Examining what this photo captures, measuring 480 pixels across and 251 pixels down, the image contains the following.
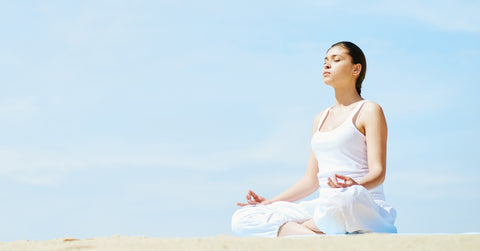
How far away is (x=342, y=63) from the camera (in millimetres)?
4801

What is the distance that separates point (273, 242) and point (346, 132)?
1.49 metres

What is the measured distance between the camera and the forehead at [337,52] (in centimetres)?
483

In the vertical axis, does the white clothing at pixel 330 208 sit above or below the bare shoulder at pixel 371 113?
below

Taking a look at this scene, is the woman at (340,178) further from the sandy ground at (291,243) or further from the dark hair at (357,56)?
the sandy ground at (291,243)

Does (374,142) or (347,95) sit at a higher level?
(347,95)

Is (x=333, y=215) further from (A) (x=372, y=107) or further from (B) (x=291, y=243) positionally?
(A) (x=372, y=107)

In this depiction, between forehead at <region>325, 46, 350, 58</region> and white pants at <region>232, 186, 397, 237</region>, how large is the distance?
3.91ft

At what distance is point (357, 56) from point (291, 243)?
200 cm

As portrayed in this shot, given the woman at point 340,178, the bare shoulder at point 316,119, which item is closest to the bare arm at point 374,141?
the woman at point 340,178

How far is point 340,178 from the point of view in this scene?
4.17m

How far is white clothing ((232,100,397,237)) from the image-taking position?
420 centimetres

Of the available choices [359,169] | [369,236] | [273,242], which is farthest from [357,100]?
[273,242]

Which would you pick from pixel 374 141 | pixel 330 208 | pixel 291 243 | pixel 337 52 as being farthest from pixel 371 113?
pixel 291 243

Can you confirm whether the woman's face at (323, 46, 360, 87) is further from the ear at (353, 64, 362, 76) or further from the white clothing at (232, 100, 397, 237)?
the white clothing at (232, 100, 397, 237)
